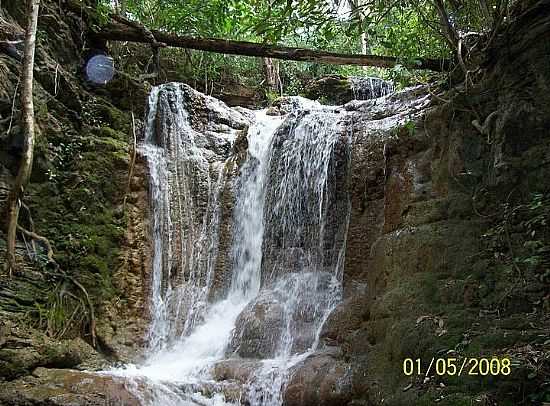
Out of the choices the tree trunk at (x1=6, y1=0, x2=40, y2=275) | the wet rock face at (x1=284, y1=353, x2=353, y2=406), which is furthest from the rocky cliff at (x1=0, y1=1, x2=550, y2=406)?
the tree trunk at (x1=6, y1=0, x2=40, y2=275)

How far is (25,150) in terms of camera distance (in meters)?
6.92

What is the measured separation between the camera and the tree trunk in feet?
21.9

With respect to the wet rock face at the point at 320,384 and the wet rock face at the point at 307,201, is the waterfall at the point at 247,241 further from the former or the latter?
the wet rock face at the point at 320,384

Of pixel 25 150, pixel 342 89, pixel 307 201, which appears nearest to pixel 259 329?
pixel 307 201

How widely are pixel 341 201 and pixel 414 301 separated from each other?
11.3 ft

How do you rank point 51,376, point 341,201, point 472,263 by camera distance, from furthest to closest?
point 341,201, point 51,376, point 472,263

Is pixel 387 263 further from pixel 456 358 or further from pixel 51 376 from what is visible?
pixel 51 376

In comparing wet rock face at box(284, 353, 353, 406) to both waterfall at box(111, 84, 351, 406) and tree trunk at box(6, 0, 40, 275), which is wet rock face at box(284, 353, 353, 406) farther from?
tree trunk at box(6, 0, 40, 275)

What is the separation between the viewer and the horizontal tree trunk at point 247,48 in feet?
30.9

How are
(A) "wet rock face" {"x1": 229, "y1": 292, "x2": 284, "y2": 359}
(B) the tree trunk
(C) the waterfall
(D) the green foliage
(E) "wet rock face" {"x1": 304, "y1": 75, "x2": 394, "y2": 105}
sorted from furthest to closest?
(E) "wet rock face" {"x1": 304, "y1": 75, "x2": 394, "y2": 105}, (C) the waterfall, (A) "wet rock face" {"x1": 229, "y1": 292, "x2": 284, "y2": 359}, (B) the tree trunk, (D) the green foliage

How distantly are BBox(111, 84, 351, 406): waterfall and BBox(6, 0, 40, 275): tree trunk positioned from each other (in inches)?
85.6

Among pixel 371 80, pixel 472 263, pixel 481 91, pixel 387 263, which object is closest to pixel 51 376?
pixel 387 263

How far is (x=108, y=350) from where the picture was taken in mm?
7496

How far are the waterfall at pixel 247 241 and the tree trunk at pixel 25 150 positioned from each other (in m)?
2.17
